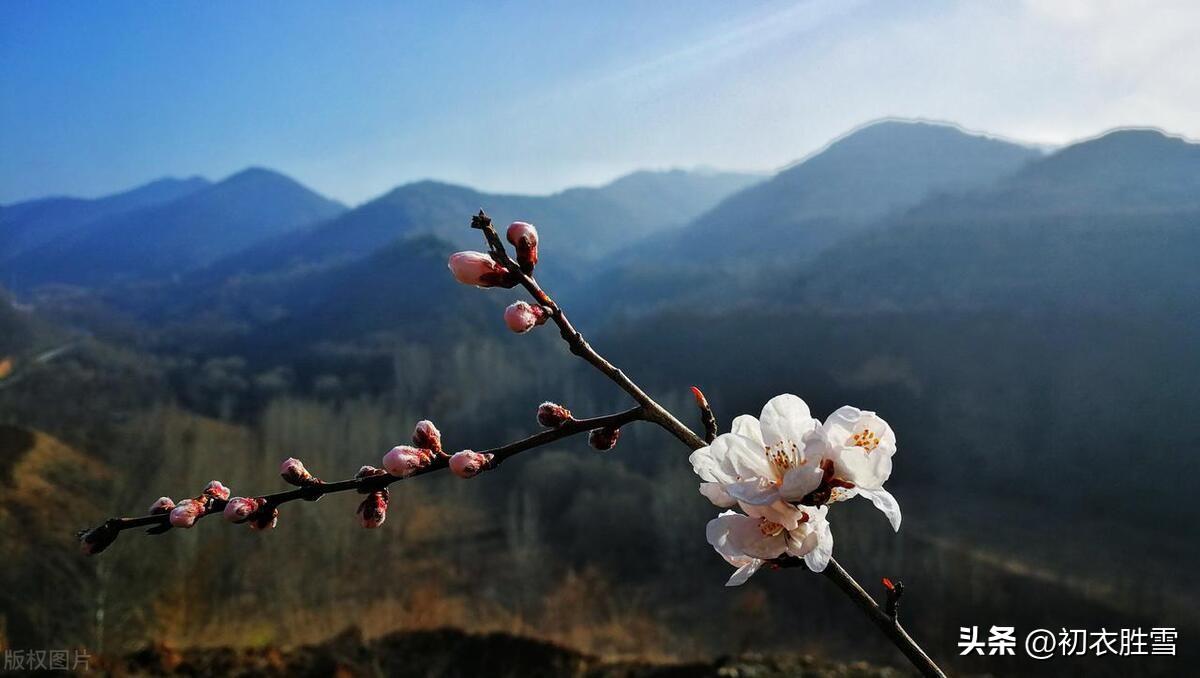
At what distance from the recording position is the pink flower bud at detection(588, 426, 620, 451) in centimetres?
76

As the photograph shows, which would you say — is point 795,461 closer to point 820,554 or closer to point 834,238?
point 820,554

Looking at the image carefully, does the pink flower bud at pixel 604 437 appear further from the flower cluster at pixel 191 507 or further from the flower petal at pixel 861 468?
the flower cluster at pixel 191 507

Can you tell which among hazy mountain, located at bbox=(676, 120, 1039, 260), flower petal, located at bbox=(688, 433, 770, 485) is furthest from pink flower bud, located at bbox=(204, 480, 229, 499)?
hazy mountain, located at bbox=(676, 120, 1039, 260)

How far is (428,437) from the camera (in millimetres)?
795

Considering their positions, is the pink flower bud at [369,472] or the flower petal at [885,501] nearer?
the flower petal at [885,501]

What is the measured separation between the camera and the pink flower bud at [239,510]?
73cm

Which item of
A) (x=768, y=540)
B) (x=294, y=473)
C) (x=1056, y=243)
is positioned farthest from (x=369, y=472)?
(x=1056, y=243)

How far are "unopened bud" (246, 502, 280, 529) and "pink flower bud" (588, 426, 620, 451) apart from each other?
1.14 ft

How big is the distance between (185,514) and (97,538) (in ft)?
0.35

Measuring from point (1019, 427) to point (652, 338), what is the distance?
11.2 metres

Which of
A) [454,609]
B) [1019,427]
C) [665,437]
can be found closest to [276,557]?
[454,609]

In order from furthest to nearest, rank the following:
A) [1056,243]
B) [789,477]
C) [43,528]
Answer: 1. [1056,243]
2. [43,528]
3. [789,477]

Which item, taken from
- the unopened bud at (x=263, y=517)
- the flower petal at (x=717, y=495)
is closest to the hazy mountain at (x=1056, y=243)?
the flower petal at (x=717, y=495)

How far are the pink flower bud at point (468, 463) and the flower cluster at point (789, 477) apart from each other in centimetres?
21
